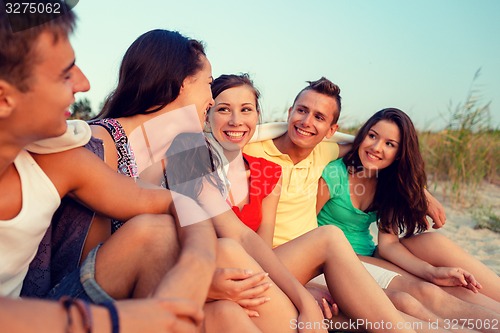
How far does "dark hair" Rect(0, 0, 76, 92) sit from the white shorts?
229cm

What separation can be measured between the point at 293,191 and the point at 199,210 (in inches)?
60.3

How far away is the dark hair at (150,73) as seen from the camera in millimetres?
2697

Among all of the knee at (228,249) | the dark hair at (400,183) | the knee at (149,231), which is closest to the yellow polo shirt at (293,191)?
the dark hair at (400,183)

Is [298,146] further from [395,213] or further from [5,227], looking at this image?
[5,227]

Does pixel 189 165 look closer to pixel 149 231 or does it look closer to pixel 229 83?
pixel 229 83

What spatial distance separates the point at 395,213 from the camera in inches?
139

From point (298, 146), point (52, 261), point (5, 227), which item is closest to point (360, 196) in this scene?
point (298, 146)

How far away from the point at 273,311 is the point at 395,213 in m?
1.67

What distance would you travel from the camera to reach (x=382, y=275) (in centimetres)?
315

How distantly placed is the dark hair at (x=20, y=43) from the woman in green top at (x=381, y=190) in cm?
242

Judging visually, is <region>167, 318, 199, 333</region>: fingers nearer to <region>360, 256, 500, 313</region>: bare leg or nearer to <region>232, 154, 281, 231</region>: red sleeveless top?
<region>232, 154, 281, 231</region>: red sleeveless top

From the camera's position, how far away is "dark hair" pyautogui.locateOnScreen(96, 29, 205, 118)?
8.85ft

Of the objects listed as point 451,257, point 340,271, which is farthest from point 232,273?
point 451,257

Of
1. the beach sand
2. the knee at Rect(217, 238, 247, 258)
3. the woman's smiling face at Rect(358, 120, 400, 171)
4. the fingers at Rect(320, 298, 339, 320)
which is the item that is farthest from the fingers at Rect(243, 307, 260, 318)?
the beach sand
